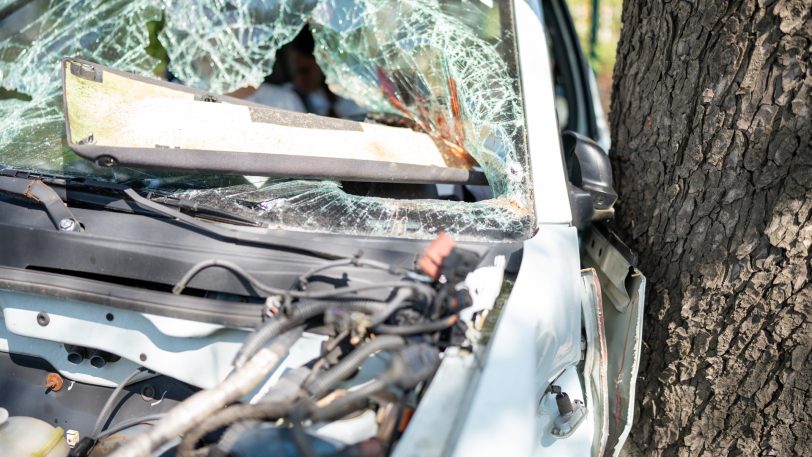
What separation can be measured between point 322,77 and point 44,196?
1255 mm

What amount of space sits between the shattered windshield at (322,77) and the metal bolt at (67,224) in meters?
0.23

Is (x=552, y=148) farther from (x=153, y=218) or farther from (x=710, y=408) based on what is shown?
(x=153, y=218)

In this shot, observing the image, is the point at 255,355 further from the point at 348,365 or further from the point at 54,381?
the point at 54,381

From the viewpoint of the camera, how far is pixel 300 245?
163 cm

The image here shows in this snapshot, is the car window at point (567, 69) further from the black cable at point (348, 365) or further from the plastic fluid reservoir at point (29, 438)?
the plastic fluid reservoir at point (29, 438)

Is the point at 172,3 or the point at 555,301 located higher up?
the point at 172,3

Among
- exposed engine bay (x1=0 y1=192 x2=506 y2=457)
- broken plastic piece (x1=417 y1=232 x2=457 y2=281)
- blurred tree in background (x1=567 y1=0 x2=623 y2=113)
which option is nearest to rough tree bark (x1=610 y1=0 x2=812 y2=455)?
exposed engine bay (x1=0 y1=192 x2=506 y2=457)

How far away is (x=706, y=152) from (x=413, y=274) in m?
0.94

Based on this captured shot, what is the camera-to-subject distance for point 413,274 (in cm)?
154

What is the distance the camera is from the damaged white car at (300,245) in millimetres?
1400

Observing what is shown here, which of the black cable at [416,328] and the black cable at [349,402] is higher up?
the black cable at [416,328]

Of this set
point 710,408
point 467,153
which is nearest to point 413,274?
point 467,153

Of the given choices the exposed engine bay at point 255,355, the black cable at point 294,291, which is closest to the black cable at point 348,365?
the exposed engine bay at point 255,355

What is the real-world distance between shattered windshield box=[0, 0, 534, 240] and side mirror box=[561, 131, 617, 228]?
191 millimetres
